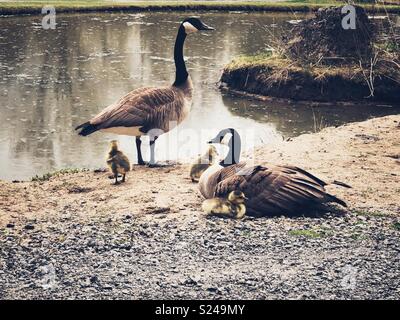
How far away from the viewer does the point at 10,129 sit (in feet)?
41.4

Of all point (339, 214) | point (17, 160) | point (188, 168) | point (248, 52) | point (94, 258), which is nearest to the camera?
point (94, 258)

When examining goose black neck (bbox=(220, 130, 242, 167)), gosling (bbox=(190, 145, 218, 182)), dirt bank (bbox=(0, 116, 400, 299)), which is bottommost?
dirt bank (bbox=(0, 116, 400, 299))

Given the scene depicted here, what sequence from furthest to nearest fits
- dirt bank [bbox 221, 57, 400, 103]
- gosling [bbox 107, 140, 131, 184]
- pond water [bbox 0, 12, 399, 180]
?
dirt bank [bbox 221, 57, 400, 103] < pond water [bbox 0, 12, 399, 180] < gosling [bbox 107, 140, 131, 184]

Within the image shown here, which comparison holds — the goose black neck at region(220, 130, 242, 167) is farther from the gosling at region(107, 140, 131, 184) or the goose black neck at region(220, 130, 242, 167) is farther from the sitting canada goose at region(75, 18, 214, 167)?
the sitting canada goose at region(75, 18, 214, 167)

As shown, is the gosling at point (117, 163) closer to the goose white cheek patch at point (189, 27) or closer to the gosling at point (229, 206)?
the gosling at point (229, 206)

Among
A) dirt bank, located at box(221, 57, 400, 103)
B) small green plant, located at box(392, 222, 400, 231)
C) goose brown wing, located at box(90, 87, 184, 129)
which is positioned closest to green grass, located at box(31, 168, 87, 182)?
goose brown wing, located at box(90, 87, 184, 129)

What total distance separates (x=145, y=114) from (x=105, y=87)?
601cm

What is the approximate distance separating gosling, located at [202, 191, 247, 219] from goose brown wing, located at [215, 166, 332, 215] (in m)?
0.14

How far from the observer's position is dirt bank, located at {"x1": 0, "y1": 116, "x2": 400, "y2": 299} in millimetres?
6293

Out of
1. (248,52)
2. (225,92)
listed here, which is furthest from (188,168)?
(248,52)

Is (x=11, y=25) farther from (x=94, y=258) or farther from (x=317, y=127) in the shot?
(x=94, y=258)

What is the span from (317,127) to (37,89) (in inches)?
233

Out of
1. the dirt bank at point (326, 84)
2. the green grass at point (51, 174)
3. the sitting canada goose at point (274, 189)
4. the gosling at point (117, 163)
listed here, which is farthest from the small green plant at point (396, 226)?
the dirt bank at point (326, 84)
